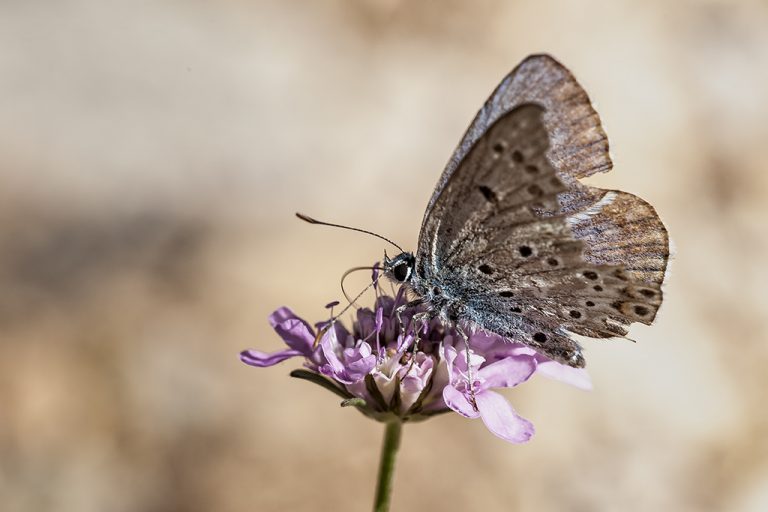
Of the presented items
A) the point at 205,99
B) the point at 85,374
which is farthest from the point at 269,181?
the point at 85,374

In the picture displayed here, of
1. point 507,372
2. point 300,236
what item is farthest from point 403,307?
point 300,236

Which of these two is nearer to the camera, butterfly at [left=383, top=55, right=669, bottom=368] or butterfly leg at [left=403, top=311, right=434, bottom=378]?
butterfly at [left=383, top=55, right=669, bottom=368]

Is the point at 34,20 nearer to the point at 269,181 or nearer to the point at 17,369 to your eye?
the point at 269,181

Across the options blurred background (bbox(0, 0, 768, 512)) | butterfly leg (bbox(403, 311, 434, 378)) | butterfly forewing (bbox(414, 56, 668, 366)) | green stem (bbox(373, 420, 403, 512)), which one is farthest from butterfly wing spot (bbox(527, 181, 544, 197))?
blurred background (bbox(0, 0, 768, 512))

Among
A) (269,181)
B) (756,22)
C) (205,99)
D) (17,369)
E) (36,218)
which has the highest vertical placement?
(756,22)

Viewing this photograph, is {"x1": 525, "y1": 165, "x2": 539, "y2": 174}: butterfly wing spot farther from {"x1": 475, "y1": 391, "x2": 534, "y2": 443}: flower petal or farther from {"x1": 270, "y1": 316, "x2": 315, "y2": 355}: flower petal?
{"x1": 270, "y1": 316, "x2": 315, "y2": 355}: flower petal

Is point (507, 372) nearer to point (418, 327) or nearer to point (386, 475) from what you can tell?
point (418, 327)

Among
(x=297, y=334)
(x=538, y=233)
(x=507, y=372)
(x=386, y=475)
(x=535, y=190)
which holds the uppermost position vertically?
(x=535, y=190)
